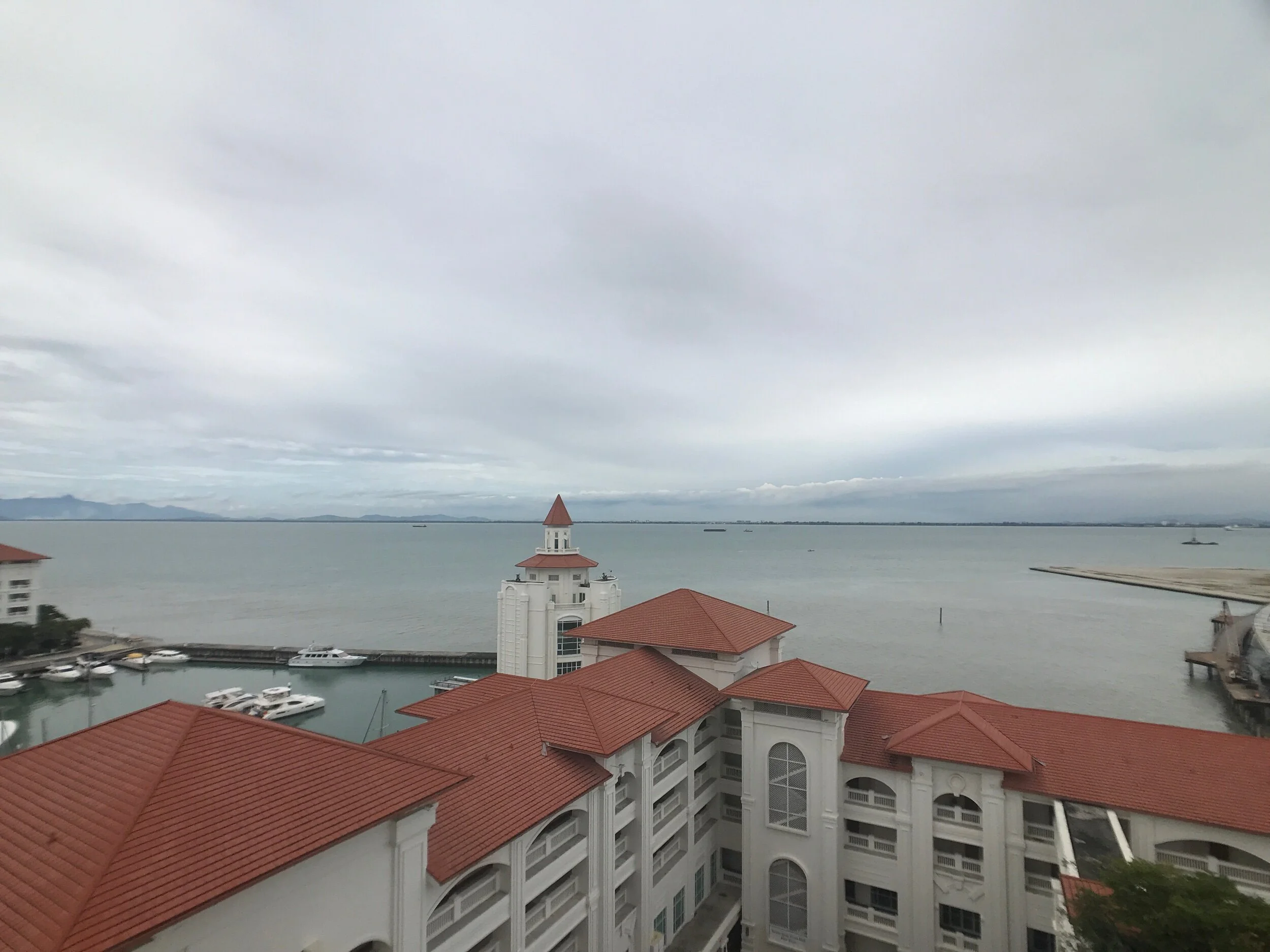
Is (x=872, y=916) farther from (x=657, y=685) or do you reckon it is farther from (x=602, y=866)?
(x=602, y=866)

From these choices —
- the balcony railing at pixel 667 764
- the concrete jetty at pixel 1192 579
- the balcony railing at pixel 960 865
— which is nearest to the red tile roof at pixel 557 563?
the balcony railing at pixel 667 764

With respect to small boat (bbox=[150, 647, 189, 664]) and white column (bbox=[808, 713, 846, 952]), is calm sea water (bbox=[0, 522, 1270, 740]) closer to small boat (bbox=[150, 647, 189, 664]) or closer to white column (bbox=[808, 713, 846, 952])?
small boat (bbox=[150, 647, 189, 664])

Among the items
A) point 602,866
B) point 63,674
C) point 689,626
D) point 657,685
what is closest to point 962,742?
point 657,685

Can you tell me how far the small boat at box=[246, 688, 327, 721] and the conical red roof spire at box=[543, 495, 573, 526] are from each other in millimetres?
24928

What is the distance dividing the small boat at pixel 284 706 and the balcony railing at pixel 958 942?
43.2 meters

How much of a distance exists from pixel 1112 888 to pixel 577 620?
1168 inches

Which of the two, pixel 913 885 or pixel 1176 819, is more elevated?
pixel 1176 819

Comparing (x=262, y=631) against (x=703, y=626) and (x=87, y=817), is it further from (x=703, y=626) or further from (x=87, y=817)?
(x=87, y=817)

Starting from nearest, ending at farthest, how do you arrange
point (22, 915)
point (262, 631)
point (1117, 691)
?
point (22, 915) < point (1117, 691) < point (262, 631)

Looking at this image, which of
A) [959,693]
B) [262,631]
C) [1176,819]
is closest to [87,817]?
[1176,819]

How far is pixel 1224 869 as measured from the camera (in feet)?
47.6

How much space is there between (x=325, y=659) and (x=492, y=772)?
53.3 m

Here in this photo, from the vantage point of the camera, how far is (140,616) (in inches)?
3049

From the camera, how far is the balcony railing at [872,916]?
18.2m
